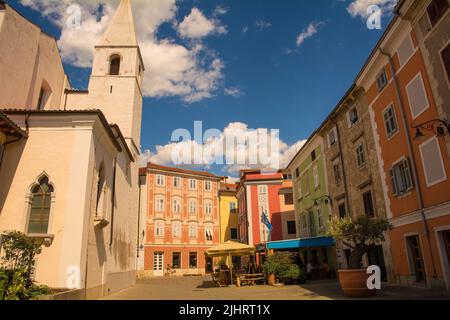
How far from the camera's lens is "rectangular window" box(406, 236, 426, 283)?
13492 millimetres

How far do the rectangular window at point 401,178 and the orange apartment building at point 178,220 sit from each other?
3436 cm

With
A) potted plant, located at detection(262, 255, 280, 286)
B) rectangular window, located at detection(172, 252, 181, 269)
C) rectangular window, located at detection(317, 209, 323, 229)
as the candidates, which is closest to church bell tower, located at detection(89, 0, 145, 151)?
potted plant, located at detection(262, 255, 280, 286)

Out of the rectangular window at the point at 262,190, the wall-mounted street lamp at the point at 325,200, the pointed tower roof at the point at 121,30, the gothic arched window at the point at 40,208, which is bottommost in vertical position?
the gothic arched window at the point at 40,208

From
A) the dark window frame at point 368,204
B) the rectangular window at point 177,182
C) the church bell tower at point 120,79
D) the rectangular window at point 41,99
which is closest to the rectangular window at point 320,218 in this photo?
the dark window frame at point 368,204

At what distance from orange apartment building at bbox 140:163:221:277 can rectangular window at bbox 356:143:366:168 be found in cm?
3159

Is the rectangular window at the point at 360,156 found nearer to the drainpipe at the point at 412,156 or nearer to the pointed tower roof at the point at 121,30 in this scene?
the drainpipe at the point at 412,156

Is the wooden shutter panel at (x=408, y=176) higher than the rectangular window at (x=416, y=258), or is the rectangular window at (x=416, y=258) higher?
the wooden shutter panel at (x=408, y=176)

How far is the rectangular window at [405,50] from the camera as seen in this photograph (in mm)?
13484

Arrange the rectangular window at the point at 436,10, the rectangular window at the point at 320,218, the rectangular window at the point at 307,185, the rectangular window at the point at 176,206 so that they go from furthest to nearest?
the rectangular window at the point at 176,206 → the rectangular window at the point at 307,185 → the rectangular window at the point at 320,218 → the rectangular window at the point at 436,10

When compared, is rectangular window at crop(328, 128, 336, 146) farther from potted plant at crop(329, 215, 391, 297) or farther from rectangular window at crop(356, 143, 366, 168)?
potted plant at crop(329, 215, 391, 297)
